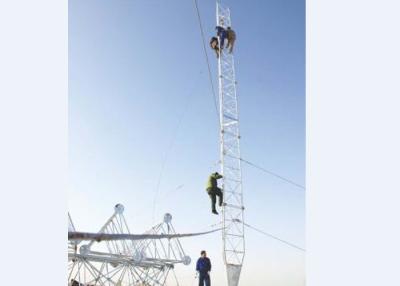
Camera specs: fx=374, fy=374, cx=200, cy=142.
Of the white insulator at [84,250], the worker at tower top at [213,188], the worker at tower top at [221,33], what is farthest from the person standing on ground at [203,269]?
the worker at tower top at [221,33]

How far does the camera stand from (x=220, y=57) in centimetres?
2323

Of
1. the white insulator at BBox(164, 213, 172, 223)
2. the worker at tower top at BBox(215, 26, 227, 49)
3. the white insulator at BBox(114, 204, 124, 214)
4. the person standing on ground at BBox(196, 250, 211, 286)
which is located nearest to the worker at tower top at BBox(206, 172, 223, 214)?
the white insulator at BBox(164, 213, 172, 223)

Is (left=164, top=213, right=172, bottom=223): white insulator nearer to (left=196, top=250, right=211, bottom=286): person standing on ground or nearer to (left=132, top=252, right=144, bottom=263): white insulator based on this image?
(left=132, top=252, right=144, bottom=263): white insulator

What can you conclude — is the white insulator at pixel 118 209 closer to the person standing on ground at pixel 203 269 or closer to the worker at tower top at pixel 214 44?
the person standing on ground at pixel 203 269

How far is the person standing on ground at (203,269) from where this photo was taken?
14453 millimetres

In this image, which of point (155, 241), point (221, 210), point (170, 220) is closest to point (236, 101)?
point (221, 210)

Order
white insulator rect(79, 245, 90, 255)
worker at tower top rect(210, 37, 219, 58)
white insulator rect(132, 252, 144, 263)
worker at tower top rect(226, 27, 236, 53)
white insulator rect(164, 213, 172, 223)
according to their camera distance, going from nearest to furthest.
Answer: white insulator rect(79, 245, 90, 255) → white insulator rect(132, 252, 144, 263) → white insulator rect(164, 213, 172, 223) → worker at tower top rect(226, 27, 236, 53) → worker at tower top rect(210, 37, 219, 58)

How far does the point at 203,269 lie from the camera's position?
1446cm

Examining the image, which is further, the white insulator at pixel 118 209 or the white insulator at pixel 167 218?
the white insulator at pixel 167 218

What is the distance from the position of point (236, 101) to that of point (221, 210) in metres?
6.95

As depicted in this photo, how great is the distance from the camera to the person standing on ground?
14.5 meters

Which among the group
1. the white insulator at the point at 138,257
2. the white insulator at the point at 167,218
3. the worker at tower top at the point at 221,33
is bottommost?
the white insulator at the point at 138,257

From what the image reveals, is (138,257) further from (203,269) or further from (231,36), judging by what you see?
A: (231,36)

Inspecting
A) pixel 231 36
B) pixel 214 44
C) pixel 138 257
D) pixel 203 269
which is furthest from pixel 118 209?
pixel 231 36
